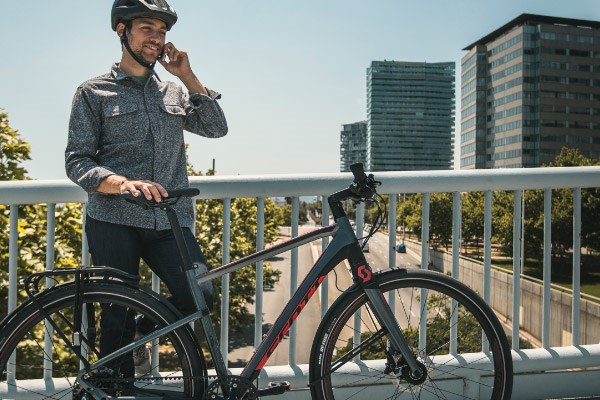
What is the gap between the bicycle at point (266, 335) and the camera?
2.29m

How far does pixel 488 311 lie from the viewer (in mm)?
2535

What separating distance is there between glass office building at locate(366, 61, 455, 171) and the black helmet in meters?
160

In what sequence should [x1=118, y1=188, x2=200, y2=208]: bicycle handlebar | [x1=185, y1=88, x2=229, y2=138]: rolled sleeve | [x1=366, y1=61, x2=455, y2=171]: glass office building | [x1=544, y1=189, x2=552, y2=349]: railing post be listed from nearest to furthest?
[x1=118, y1=188, x2=200, y2=208]: bicycle handlebar
[x1=185, y1=88, x2=229, y2=138]: rolled sleeve
[x1=544, y1=189, x2=552, y2=349]: railing post
[x1=366, y1=61, x2=455, y2=171]: glass office building

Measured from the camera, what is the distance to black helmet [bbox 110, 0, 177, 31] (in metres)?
2.40

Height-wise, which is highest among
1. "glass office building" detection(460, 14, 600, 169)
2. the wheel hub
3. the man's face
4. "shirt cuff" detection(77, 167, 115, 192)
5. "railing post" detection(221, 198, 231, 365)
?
"glass office building" detection(460, 14, 600, 169)

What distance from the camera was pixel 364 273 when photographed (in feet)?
8.07

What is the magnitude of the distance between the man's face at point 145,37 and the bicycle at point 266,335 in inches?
26.6

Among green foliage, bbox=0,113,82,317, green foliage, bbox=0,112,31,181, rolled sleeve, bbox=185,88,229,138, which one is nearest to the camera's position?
rolled sleeve, bbox=185,88,229,138

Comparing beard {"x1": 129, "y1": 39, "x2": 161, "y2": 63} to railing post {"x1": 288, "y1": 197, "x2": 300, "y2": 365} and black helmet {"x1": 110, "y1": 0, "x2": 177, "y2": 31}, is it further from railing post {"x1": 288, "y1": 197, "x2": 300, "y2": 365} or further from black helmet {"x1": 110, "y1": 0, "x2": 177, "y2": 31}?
railing post {"x1": 288, "y1": 197, "x2": 300, "y2": 365}

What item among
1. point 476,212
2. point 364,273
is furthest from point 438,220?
point 364,273

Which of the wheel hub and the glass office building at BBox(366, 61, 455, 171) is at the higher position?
the glass office building at BBox(366, 61, 455, 171)

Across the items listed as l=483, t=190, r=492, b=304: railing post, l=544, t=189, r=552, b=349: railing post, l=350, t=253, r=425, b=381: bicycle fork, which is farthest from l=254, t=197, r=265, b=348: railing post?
l=544, t=189, r=552, b=349: railing post

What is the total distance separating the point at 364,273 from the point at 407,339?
Result: 359 millimetres

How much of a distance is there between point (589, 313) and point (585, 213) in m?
12.2
